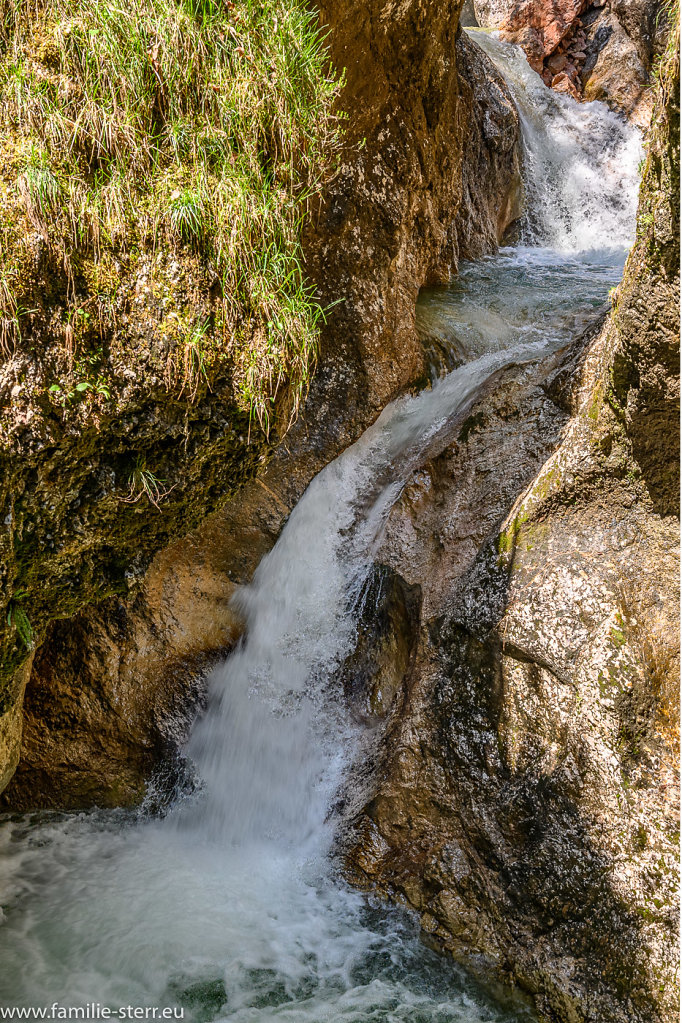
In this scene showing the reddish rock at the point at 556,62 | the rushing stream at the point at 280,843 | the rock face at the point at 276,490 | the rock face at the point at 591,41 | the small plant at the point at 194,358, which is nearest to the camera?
the small plant at the point at 194,358

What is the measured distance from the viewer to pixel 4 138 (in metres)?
2.97

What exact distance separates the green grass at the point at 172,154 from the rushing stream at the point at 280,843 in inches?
62.9

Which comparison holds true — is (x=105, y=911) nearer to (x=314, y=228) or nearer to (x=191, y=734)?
(x=191, y=734)

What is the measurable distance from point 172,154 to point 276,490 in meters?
2.00

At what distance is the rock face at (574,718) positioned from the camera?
299 centimetres

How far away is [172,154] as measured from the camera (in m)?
3.17

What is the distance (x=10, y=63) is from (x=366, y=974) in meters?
4.20

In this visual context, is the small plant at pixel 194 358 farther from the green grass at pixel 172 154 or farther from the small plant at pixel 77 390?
the small plant at pixel 77 390

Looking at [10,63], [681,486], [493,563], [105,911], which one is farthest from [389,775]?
[10,63]

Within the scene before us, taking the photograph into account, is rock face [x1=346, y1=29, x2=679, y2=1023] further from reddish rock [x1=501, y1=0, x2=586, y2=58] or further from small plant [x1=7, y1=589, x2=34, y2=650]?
reddish rock [x1=501, y1=0, x2=586, y2=58]

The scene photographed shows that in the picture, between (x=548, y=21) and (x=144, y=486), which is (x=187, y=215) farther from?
(x=548, y=21)

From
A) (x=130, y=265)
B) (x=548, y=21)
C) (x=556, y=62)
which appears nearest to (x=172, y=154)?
(x=130, y=265)

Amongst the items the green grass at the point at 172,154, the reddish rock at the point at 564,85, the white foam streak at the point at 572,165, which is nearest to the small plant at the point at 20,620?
the green grass at the point at 172,154

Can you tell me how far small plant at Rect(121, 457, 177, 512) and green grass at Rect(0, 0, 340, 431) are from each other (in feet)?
1.35
